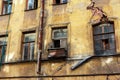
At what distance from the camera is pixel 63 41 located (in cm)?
1292

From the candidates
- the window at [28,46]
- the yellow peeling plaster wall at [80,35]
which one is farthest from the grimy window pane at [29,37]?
the yellow peeling plaster wall at [80,35]

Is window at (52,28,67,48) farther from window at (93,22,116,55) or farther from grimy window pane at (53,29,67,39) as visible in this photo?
window at (93,22,116,55)

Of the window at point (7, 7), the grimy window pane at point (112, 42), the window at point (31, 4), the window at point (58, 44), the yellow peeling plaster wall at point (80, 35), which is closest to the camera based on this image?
the yellow peeling plaster wall at point (80, 35)

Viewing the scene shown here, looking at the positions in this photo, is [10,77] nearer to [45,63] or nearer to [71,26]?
[45,63]

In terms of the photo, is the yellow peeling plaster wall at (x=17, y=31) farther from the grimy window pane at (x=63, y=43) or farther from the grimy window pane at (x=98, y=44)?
the grimy window pane at (x=98, y=44)

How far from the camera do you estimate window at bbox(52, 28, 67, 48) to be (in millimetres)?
12898

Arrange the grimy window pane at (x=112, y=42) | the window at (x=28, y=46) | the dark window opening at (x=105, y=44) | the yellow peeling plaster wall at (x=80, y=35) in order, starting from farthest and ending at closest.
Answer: the window at (x=28, y=46) < the dark window opening at (x=105, y=44) < the grimy window pane at (x=112, y=42) < the yellow peeling plaster wall at (x=80, y=35)

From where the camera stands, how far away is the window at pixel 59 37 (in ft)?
42.3

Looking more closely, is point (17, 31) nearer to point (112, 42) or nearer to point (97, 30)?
point (97, 30)

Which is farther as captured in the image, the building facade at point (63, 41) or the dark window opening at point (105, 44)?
the dark window opening at point (105, 44)

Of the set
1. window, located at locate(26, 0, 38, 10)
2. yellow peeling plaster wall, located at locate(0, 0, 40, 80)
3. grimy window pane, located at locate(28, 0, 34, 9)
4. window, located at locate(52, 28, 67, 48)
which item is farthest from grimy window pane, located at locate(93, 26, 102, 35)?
grimy window pane, located at locate(28, 0, 34, 9)

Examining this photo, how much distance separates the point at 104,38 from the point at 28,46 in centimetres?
443

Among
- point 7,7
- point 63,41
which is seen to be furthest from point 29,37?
point 7,7

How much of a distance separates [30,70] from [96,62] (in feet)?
11.9
